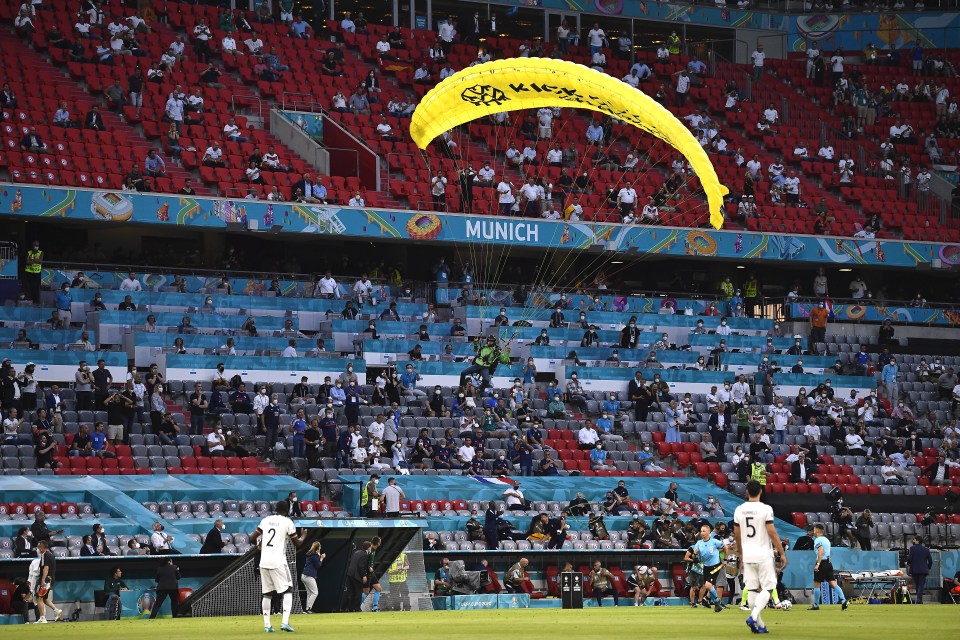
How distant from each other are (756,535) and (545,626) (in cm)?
295

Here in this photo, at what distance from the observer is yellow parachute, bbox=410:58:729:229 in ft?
79.6

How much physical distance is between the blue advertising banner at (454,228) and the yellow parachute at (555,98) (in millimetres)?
9795

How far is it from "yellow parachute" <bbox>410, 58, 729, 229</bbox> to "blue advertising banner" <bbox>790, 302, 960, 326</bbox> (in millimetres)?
17034

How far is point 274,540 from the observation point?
626 inches

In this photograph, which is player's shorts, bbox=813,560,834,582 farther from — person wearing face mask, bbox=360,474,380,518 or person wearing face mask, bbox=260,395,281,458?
person wearing face mask, bbox=260,395,281,458

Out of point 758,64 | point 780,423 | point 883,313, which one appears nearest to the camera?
point 780,423

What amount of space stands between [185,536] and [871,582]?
1234 centimetres

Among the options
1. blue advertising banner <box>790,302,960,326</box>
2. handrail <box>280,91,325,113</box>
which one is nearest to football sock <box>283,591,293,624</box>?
handrail <box>280,91,325,113</box>

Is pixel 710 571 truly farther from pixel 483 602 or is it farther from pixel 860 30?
pixel 860 30

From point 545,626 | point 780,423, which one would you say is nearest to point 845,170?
point 780,423

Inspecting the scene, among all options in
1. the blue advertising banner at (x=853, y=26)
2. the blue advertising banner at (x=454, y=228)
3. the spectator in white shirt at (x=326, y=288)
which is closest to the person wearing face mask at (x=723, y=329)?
the blue advertising banner at (x=454, y=228)

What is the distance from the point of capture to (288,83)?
134 ft

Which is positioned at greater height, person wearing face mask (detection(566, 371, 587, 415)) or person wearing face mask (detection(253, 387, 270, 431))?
person wearing face mask (detection(566, 371, 587, 415))

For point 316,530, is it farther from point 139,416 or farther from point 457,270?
point 457,270
